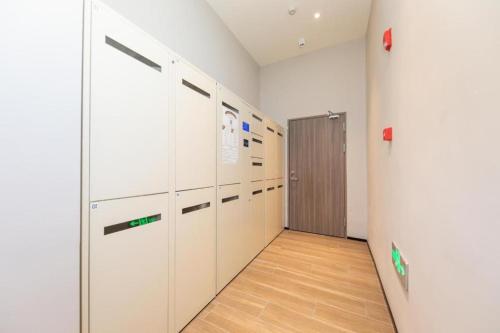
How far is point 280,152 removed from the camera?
3682 mm

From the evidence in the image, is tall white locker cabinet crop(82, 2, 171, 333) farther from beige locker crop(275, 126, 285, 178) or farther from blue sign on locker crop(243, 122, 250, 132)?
beige locker crop(275, 126, 285, 178)

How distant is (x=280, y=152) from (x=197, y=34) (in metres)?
2.23

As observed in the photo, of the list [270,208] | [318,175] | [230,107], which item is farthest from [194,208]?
[318,175]

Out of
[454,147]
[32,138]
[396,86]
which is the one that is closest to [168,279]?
[32,138]

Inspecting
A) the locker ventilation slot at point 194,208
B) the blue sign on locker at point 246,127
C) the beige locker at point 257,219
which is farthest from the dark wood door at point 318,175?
the locker ventilation slot at point 194,208

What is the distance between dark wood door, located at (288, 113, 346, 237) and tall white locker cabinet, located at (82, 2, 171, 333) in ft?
9.62

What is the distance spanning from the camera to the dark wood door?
3.49 m

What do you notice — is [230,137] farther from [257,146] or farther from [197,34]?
[197,34]

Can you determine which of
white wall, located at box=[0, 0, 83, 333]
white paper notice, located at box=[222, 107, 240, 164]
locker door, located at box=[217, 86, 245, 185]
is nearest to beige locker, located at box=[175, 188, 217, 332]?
locker door, located at box=[217, 86, 245, 185]

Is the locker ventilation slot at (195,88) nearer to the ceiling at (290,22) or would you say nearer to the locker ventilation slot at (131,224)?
the locker ventilation slot at (131,224)

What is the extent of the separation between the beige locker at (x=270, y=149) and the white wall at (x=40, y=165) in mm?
2338

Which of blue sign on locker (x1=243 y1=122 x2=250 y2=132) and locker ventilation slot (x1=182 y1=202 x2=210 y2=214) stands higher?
blue sign on locker (x1=243 y1=122 x2=250 y2=132)

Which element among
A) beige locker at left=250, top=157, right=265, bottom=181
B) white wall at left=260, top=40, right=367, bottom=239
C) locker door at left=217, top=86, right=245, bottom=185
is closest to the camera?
locker door at left=217, top=86, right=245, bottom=185

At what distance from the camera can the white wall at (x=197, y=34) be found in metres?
1.77
